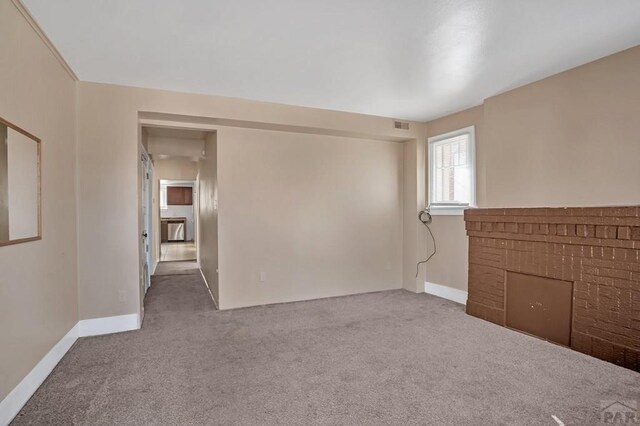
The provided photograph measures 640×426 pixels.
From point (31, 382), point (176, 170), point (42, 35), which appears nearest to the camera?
point (31, 382)

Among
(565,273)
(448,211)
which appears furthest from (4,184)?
(448,211)

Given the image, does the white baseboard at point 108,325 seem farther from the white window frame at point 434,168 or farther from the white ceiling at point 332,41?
the white window frame at point 434,168

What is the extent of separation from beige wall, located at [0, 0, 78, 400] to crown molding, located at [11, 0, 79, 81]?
0.12 feet

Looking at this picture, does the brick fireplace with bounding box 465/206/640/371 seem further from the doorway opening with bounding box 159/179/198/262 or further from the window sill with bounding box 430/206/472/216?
the doorway opening with bounding box 159/179/198/262

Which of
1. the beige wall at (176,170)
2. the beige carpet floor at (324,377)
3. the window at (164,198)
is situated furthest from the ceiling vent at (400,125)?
the window at (164,198)

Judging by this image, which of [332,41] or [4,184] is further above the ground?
[332,41]

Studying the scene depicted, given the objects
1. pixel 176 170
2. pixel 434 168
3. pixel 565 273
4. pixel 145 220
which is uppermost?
pixel 176 170

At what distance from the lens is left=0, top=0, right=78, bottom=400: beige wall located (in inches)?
79.9

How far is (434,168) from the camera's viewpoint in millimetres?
5066

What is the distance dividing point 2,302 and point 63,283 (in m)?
1.12

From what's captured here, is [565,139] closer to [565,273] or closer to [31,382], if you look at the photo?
[565,273]

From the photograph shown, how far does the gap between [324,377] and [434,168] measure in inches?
141

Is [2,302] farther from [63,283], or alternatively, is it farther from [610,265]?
[610,265]

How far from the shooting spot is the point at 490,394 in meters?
2.29
